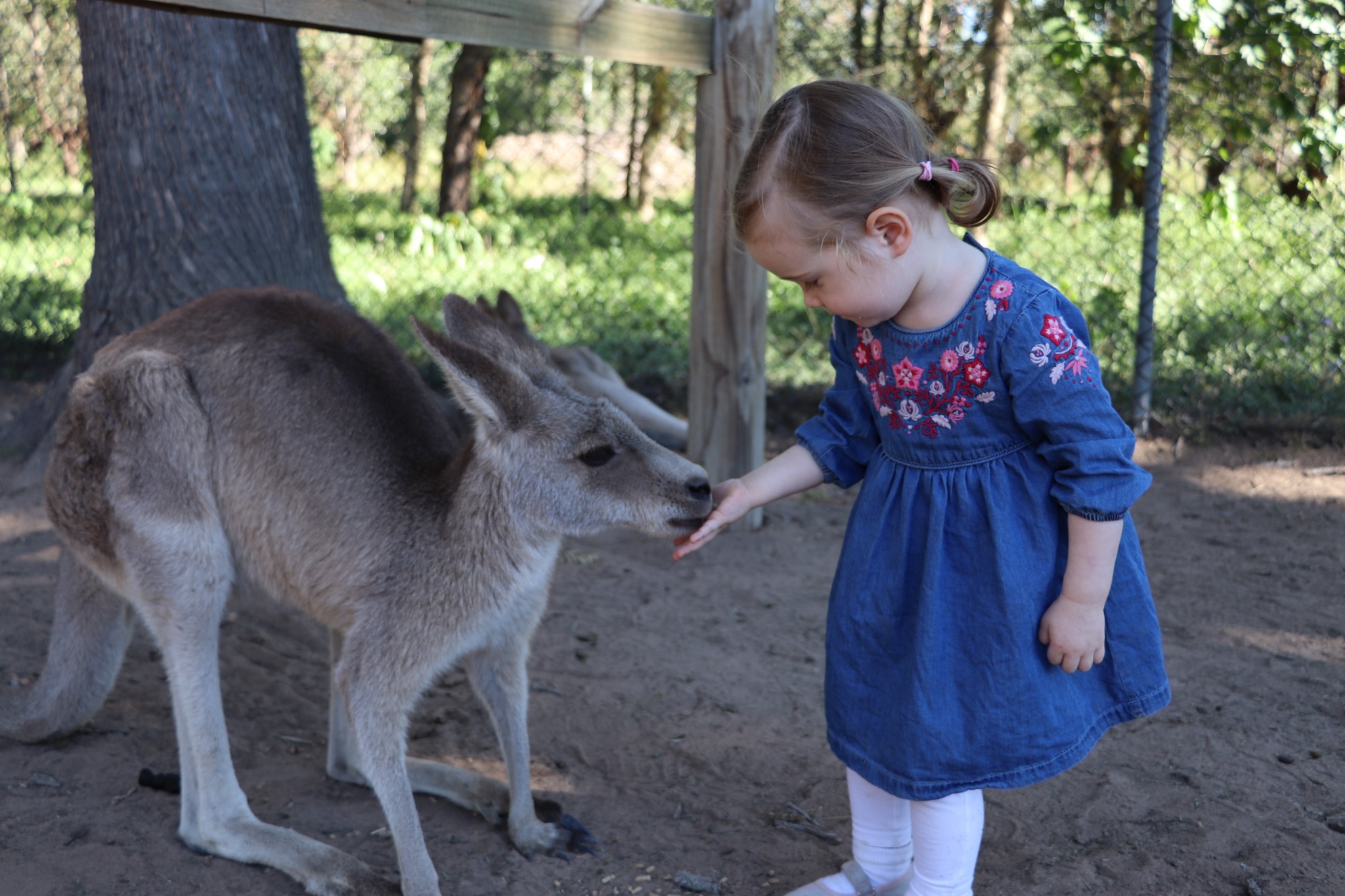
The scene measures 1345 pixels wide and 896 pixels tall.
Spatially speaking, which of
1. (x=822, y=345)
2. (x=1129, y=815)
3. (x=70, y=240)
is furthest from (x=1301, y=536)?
(x=70, y=240)

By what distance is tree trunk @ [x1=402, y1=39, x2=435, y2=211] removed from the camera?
951 cm

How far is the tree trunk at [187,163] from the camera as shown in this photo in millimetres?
3434

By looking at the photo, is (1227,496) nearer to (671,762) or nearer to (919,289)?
(671,762)

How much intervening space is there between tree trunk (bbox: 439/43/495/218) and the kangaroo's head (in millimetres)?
6300

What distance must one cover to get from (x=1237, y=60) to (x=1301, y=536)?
191 centimetres

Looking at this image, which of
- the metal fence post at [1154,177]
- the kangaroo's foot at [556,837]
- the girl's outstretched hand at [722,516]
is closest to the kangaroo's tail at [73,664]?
the kangaroo's foot at [556,837]

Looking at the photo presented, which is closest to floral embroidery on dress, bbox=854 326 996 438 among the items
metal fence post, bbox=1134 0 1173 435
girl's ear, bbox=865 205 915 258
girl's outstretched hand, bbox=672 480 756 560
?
girl's ear, bbox=865 205 915 258

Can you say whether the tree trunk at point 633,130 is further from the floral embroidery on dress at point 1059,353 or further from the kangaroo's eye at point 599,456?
the floral embroidery on dress at point 1059,353

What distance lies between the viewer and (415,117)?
31.7 ft

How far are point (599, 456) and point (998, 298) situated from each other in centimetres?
73

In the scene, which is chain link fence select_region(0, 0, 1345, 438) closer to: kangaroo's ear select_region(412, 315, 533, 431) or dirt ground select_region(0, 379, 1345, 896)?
dirt ground select_region(0, 379, 1345, 896)

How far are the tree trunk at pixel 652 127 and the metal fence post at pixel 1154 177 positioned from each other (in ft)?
18.7

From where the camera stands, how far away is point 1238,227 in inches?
205

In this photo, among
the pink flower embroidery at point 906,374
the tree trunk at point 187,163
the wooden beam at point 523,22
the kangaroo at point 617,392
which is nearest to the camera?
the pink flower embroidery at point 906,374
